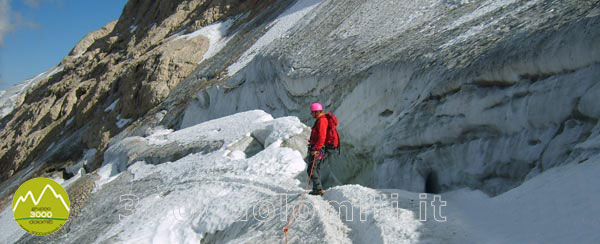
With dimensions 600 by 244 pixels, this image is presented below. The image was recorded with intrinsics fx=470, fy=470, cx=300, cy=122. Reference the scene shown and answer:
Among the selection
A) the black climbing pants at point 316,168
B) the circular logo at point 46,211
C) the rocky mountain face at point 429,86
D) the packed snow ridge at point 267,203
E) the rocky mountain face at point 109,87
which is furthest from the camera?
the rocky mountain face at point 109,87

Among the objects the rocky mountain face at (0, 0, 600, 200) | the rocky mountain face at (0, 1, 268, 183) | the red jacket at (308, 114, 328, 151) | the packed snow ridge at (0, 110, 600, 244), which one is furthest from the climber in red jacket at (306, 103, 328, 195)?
the rocky mountain face at (0, 1, 268, 183)

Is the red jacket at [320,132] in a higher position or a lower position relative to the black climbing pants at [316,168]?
higher

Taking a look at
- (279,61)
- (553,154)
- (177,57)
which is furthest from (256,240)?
(177,57)

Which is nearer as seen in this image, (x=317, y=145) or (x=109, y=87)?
(x=317, y=145)

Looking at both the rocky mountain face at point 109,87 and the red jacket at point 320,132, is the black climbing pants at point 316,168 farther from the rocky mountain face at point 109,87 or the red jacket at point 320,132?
the rocky mountain face at point 109,87

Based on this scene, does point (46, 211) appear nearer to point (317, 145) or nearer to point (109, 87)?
point (317, 145)

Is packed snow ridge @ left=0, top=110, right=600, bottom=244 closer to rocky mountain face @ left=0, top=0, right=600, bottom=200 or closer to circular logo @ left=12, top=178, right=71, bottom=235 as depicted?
circular logo @ left=12, top=178, right=71, bottom=235

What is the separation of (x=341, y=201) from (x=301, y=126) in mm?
5266

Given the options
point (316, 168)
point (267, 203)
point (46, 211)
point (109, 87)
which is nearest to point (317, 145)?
point (316, 168)

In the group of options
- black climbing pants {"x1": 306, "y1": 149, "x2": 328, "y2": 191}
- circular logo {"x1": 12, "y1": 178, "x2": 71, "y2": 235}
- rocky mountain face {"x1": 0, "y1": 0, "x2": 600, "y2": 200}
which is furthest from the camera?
circular logo {"x1": 12, "y1": 178, "x2": 71, "y2": 235}

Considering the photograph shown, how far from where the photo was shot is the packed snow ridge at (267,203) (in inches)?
219

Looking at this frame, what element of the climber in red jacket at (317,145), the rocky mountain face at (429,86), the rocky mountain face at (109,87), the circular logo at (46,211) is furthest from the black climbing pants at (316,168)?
the rocky mountain face at (109,87)

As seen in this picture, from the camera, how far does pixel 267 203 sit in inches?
364

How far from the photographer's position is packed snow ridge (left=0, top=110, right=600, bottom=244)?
5570 mm
